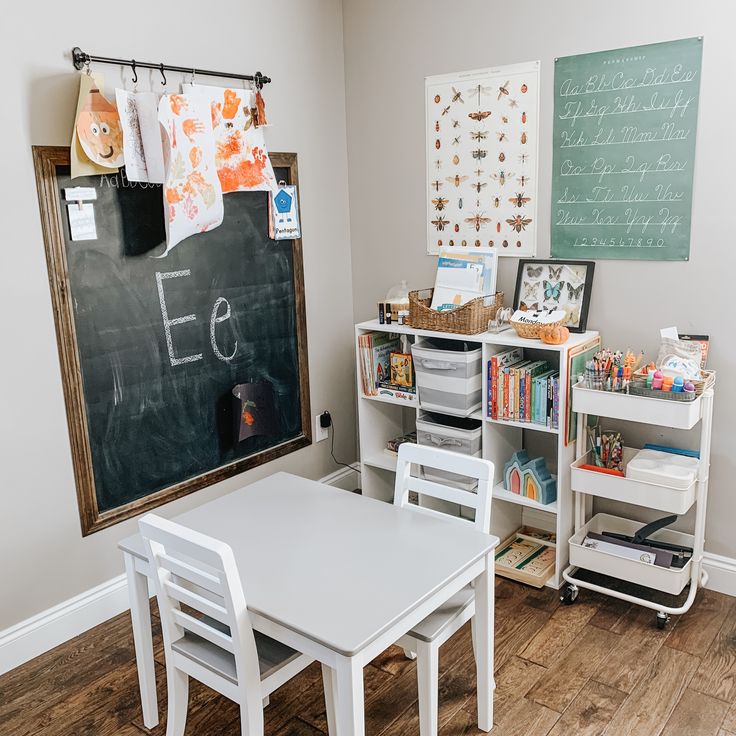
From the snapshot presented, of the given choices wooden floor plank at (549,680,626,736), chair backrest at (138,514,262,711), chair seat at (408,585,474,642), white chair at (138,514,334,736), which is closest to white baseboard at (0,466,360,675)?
white chair at (138,514,334,736)

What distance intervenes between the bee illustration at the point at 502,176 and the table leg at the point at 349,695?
6.83 ft

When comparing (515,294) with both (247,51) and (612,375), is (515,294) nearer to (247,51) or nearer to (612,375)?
(612,375)

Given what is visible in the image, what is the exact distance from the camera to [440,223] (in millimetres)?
3234

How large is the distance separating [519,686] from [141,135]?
7.22ft

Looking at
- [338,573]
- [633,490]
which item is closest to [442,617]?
[338,573]

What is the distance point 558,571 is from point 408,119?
2.01 m

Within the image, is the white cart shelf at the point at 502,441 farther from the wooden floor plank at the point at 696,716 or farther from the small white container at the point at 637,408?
the wooden floor plank at the point at 696,716

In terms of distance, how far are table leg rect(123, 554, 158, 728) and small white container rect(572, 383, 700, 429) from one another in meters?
1.57

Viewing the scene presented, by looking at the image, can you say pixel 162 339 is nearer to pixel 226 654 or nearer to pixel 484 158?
pixel 226 654

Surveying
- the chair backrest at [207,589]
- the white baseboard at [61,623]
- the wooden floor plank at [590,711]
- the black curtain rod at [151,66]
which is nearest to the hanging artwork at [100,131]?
the black curtain rod at [151,66]

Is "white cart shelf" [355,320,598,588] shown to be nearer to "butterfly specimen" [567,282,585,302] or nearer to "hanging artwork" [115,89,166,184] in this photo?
"butterfly specimen" [567,282,585,302]

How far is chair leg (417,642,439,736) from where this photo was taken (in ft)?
6.07

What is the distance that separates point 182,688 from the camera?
1934 millimetres

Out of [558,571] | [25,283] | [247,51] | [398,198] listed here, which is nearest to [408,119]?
[398,198]
